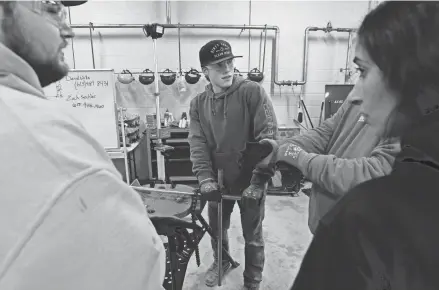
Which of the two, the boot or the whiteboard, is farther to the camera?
the whiteboard

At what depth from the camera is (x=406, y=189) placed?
406 mm

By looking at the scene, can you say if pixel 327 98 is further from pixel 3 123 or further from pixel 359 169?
pixel 3 123

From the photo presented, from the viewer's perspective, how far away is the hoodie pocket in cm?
183

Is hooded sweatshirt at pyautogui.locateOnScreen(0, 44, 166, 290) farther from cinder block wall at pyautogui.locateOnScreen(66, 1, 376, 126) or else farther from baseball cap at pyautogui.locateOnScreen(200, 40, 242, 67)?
cinder block wall at pyautogui.locateOnScreen(66, 1, 376, 126)

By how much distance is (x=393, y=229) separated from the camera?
406 mm

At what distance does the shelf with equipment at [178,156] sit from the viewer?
11.6 feet

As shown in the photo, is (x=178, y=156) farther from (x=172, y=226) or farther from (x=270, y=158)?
(x=172, y=226)

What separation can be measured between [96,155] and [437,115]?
1.59 ft

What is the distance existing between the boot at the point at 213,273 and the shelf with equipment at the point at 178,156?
1.62 metres

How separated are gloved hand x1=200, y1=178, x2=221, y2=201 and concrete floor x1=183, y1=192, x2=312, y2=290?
0.68 metres

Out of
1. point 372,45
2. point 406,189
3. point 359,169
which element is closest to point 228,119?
point 359,169

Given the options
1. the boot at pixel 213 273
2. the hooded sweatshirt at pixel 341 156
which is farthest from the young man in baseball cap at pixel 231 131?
the hooded sweatshirt at pixel 341 156

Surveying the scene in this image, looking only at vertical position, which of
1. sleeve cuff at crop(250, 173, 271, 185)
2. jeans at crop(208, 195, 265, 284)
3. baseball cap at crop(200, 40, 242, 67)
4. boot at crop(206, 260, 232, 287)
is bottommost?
boot at crop(206, 260, 232, 287)

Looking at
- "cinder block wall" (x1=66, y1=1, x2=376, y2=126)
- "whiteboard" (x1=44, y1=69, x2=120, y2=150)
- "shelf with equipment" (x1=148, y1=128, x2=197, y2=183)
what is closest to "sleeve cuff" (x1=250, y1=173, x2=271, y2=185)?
"whiteboard" (x1=44, y1=69, x2=120, y2=150)
